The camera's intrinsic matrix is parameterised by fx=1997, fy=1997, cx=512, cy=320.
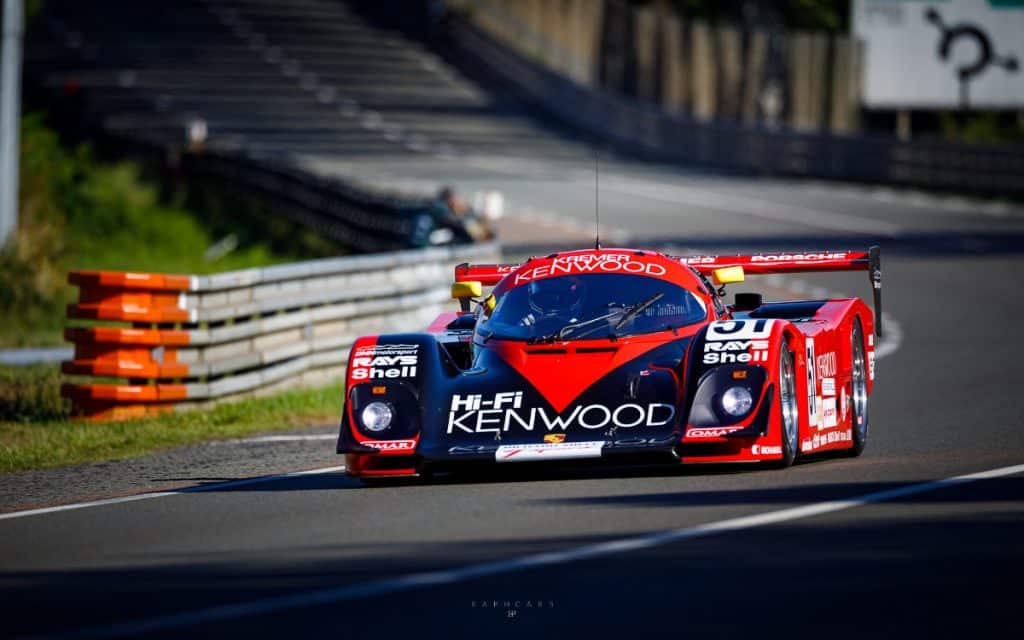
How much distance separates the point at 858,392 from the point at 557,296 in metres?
2.10

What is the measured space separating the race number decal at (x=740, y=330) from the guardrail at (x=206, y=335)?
5.73m

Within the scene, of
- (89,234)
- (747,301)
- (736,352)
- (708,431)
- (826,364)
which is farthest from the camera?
(89,234)

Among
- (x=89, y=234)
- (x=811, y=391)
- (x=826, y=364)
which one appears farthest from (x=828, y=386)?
Answer: (x=89, y=234)

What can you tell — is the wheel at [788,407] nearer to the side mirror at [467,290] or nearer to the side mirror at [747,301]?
the side mirror at [747,301]

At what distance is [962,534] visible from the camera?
27.1ft

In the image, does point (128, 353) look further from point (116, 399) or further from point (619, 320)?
point (619, 320)

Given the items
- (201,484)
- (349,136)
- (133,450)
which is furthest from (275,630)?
(349,136)

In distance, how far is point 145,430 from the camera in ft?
49.8

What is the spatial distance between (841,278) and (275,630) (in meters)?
22.7

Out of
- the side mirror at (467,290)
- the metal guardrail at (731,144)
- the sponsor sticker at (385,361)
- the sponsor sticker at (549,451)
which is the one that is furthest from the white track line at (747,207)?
the sponsor sticker at (549,451)

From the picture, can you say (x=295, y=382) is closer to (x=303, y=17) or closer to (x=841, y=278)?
(x=841, y=278)

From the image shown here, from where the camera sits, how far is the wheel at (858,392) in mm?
12305

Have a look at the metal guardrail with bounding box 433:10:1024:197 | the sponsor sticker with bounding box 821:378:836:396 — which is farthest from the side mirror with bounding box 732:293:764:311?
the metal guardrail with bounding box 433:10:1024:197

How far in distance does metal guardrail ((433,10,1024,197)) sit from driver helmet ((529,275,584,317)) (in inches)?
1244
